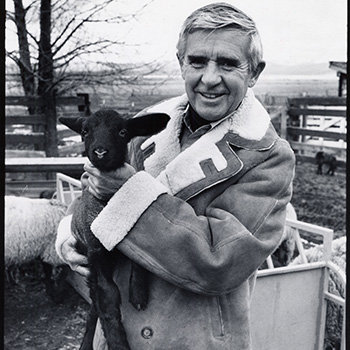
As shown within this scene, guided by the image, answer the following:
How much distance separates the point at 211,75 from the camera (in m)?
1.34

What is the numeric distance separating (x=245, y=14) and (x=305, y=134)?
447 inches

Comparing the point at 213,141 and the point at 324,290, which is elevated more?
the point at 213,141

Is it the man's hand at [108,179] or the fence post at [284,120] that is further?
the fence post at [284,120]

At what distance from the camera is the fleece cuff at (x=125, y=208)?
1313mm

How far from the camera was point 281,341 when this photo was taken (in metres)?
3.50

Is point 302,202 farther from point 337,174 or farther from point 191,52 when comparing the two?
point 191,52

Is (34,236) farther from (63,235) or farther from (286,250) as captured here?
(63,235)

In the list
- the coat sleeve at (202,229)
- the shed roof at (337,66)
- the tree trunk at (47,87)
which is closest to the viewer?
the coat sleeve at (202,229)

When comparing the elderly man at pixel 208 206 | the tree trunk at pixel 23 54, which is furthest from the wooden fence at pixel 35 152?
the elderly man at pixel 208 206

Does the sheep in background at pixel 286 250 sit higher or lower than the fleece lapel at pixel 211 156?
lower

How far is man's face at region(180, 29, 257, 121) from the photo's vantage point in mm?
1323

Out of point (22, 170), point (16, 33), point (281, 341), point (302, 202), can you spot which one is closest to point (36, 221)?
point (22, 170)

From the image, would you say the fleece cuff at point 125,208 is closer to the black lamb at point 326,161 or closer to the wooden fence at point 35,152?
the wooden fence at point 35,152

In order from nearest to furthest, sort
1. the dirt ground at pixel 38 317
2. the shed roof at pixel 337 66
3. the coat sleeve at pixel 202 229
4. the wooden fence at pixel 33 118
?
the coat sleeve at pixel 202 229, the dirt ground at pixel 38 317, the wooden fence at pixel 33 118, the shed roof at pixel 337 66
